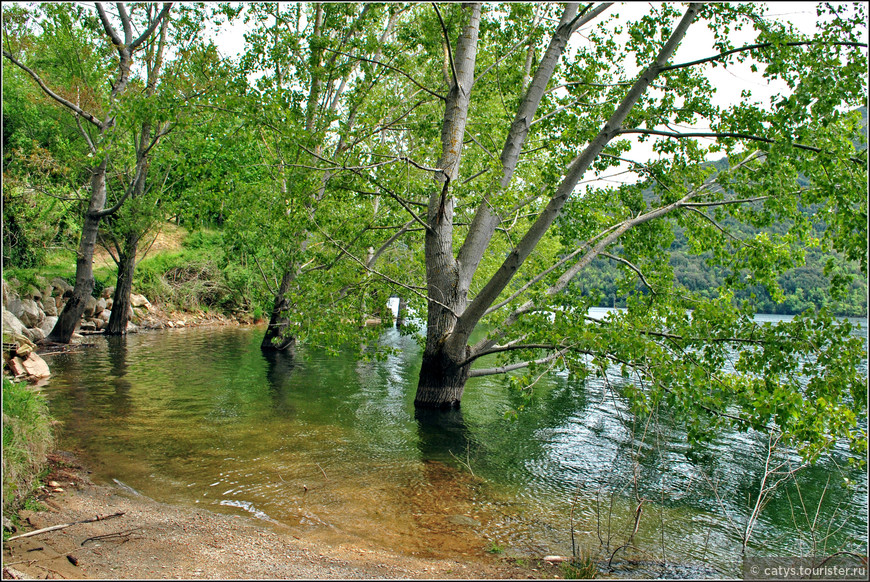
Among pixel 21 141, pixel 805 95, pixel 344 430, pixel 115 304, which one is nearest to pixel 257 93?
pixel 344 430

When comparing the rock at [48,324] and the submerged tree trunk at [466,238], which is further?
the rock at [48,324]

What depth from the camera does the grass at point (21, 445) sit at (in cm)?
517

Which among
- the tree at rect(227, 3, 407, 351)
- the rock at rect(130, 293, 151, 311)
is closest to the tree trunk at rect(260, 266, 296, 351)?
the tree at rect(227, 3, 407, 351)

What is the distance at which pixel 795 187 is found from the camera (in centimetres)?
795

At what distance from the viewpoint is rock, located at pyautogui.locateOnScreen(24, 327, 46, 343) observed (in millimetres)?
16766

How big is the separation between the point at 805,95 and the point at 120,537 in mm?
8641

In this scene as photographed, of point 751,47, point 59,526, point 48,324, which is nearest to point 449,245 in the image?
point 751,47

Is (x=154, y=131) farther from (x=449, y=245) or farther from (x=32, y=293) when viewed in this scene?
(x=449, y=245)

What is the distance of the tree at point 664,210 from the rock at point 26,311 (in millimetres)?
13171

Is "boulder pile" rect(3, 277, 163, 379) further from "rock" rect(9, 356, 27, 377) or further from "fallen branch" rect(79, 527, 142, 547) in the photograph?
"fallen branch" rect(79, 527, 142, 547)

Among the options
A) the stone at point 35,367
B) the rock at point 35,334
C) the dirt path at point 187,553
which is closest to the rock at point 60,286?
the rock at point 35,334

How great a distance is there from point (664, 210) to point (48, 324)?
61.9 ft

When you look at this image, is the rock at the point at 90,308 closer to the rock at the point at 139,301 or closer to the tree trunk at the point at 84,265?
the rock at the point at 139,301

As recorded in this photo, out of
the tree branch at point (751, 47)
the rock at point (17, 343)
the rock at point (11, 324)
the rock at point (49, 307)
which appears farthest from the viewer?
the rock at point (49, 307)
